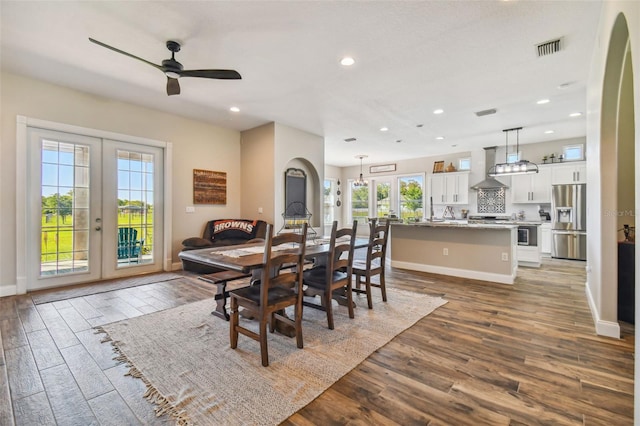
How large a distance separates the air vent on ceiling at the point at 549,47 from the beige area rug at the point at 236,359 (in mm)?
3010

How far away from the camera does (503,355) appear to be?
2268 mm

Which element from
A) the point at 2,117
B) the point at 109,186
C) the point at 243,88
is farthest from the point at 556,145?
the point at 2,117

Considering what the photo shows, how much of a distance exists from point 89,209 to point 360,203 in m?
8.40

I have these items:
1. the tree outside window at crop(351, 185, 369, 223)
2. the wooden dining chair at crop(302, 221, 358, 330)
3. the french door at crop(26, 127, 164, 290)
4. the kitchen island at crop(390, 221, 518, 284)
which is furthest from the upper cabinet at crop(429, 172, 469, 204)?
the french door at crop(26, 127, 164, 290)

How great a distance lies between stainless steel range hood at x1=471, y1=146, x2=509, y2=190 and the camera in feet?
24.6

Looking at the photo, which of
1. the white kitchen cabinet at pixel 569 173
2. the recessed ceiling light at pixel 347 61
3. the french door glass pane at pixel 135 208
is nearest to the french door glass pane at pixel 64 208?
the french door glass pane at pixel 135 208

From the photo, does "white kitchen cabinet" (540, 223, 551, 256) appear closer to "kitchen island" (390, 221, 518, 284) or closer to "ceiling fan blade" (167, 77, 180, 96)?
"kitchen island" (390, 221, 518, 284)

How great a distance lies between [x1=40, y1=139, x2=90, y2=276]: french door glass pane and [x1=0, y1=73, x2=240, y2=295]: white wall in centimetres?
32

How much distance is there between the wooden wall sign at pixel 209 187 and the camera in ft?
18.5

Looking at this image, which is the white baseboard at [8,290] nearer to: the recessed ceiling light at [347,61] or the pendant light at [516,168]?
the recessed ceiling light at [347,61]

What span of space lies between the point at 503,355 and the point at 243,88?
4.25 metres

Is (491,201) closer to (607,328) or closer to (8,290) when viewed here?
(607,328)

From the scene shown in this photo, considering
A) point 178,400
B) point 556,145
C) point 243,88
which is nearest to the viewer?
point 178,400

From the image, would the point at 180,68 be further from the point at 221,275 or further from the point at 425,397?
the point at 425,397
